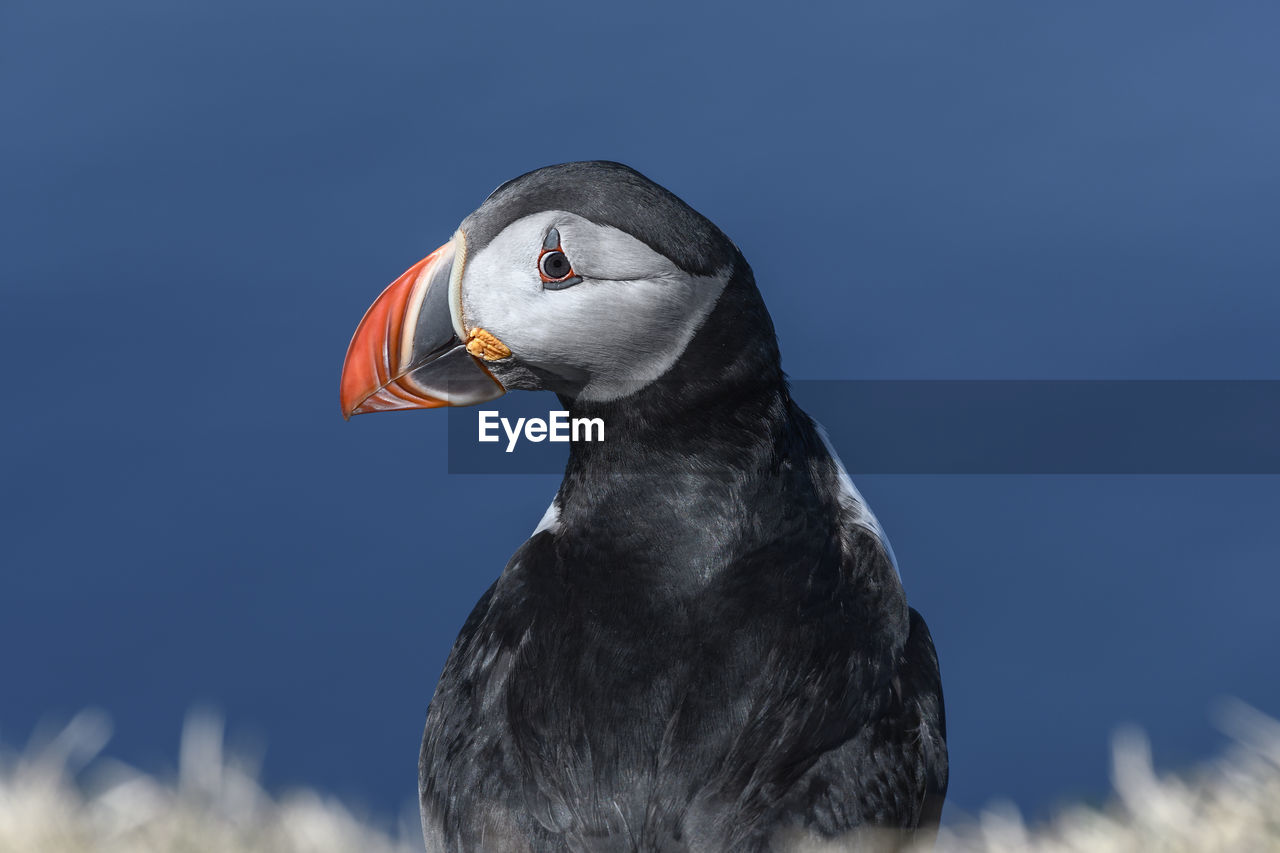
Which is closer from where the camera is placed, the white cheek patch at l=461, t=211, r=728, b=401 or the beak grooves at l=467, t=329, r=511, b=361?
the white cheek patch at l=461, t=211, r=728, b=401

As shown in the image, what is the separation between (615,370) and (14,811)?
1110 mm

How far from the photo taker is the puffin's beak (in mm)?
2312

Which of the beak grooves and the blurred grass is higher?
the beak grooves

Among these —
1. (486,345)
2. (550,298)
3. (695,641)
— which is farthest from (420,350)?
(695,641)

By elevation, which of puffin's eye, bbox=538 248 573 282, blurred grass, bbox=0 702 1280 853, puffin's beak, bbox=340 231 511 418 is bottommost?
blurred grass, bbox=0 702 1280 853

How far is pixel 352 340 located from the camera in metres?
2.38

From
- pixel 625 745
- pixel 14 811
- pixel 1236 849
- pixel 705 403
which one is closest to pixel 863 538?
pixel 705 403

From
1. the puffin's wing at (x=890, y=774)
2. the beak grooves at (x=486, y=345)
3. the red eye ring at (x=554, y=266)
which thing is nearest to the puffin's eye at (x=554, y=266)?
the red eye ring at (x=554, y=266)

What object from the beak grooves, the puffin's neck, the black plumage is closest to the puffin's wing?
the black plumage

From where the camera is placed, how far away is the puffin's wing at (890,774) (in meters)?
2.21

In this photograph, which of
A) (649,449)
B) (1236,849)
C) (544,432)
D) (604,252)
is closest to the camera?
(1236,849)

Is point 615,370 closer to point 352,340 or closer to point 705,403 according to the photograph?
point 705,403

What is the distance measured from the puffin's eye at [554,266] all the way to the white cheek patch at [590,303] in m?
0.01

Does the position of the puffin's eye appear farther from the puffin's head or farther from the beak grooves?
the beak grooves
